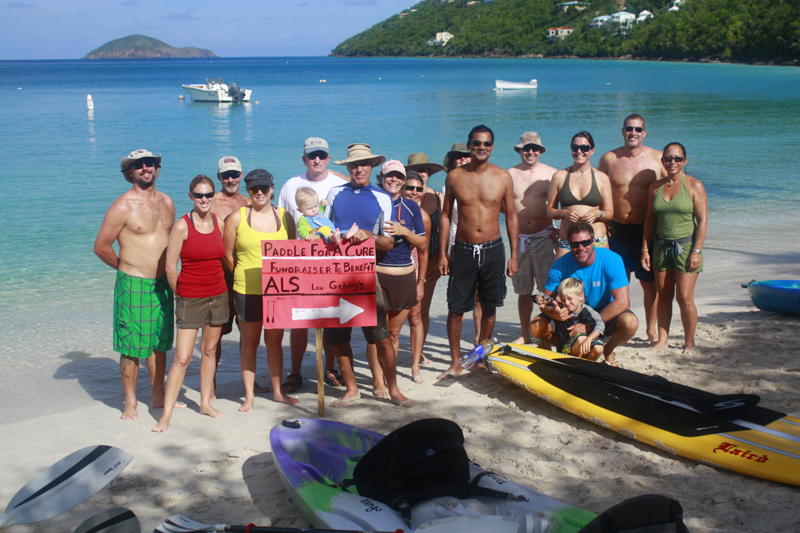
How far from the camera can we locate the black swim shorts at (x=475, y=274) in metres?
6.56

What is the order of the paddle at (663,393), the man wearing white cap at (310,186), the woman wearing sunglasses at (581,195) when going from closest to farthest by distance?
the paddle at (663,393) < the man wearing white cap at (310,186) < the woman wearing sunglasses at (581,195)

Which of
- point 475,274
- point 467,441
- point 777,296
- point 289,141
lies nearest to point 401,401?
point 467,441

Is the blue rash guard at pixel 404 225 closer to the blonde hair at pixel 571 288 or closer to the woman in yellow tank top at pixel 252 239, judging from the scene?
the woman in yellow tank top at pixel 252 239

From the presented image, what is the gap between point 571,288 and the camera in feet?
20.1

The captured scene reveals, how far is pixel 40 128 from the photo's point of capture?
33.8m

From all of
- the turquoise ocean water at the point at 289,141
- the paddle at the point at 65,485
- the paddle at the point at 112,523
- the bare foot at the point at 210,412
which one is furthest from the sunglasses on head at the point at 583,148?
the turquoise ocean water at the point at 289,141

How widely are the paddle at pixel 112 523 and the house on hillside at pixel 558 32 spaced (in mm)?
149390

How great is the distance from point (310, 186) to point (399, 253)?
1.20 metres

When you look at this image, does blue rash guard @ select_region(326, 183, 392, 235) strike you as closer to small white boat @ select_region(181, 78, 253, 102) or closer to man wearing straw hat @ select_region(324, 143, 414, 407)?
man wearing straw hat @ select_region(324, 143, 414, 407)

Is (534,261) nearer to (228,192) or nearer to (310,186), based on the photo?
(310,186)

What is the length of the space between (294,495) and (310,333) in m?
4.37

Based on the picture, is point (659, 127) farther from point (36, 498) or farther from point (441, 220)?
point (36, 498)

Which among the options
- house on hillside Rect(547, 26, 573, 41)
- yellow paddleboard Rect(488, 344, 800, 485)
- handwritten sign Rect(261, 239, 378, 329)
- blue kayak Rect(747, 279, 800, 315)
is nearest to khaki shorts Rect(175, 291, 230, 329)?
handwritten sign Rect(261, 239, 378, 329)

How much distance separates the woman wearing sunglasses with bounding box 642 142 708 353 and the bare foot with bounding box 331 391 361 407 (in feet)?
9.78
